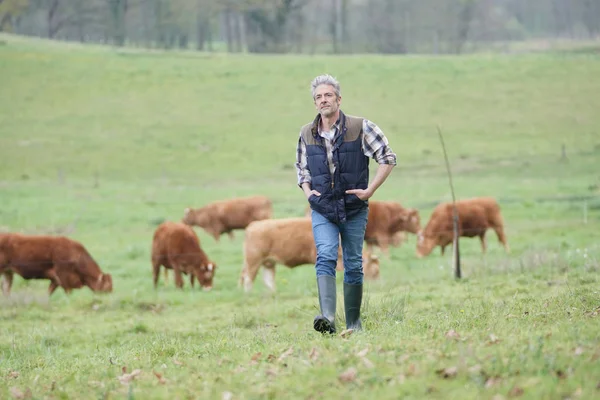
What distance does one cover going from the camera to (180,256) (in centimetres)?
1686

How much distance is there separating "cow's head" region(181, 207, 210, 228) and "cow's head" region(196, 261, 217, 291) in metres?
8.26

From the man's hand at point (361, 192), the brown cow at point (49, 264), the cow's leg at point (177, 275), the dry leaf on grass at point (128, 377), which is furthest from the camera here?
the cow's leg at point (177, 275)

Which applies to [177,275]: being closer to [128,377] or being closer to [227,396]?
[128,377]

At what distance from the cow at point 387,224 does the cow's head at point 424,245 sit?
0.70 meters

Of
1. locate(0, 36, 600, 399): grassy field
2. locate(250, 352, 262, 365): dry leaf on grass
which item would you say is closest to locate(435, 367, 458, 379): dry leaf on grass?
locate(0, 36, 600, 399): grassy field

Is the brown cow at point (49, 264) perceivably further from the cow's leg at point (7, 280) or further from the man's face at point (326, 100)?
the man's face at point (326, 100)

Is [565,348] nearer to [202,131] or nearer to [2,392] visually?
[2,392]

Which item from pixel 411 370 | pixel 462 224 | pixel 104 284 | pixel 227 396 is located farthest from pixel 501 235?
pixel 227 396

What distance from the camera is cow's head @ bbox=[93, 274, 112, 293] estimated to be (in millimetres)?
16125

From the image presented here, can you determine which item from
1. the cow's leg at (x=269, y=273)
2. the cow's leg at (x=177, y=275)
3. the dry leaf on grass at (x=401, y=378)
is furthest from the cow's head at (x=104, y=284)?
the dry leaf on grass at (x=401, y=378)

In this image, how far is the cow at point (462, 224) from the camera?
753 inches

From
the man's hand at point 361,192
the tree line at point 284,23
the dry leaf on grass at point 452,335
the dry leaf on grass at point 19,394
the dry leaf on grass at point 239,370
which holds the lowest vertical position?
the dry leaf on grass at point 19,394

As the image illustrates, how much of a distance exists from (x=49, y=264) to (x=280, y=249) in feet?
13.6

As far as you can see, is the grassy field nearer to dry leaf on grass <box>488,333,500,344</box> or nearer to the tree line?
dry leaf on grass <box>488,333,500,344</box>
